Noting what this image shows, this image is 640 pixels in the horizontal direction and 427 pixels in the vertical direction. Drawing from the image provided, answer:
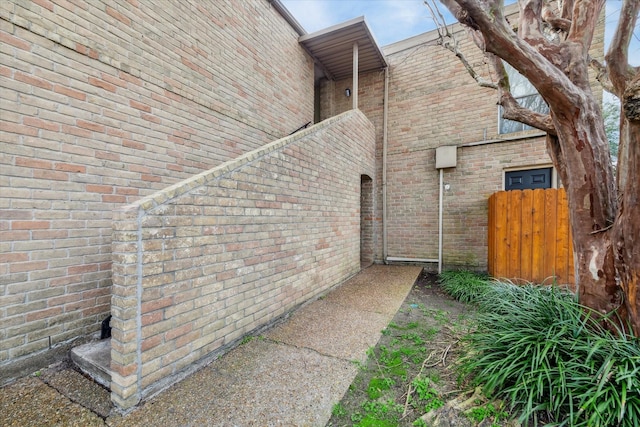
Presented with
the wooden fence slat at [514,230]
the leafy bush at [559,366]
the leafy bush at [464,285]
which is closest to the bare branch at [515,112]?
the leafy bush at [559,366]

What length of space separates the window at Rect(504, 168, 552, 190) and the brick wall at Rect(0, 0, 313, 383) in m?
5.98

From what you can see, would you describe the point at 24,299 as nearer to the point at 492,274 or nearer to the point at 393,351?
the point at 393,351

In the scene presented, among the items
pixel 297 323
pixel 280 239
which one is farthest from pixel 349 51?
pixel 297 323

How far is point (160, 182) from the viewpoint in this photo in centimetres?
326

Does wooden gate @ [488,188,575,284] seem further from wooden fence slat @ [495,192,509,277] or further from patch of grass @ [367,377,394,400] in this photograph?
patch of grass @ [367,377,394,400]

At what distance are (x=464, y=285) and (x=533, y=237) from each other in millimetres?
1365

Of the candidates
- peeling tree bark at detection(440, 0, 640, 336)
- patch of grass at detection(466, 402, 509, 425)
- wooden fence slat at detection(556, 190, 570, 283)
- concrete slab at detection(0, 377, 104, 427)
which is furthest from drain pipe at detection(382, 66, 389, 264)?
concrete slab at detection(0, 377, 104, 427)

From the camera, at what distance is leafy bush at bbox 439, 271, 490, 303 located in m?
4.33

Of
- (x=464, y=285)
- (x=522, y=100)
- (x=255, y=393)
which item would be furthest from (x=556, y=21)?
(x=255, y=393)

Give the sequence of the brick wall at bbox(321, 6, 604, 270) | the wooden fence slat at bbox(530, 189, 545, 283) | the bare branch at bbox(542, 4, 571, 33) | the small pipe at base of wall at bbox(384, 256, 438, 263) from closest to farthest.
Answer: the bare branch at bbox(542, 4, 571, 33), the wooden fence slat at bbox(530, 189, 545, 283), the brick wall at bbox(321, 6, 604, 270), the small pipe at base of wall at bbox(384, 256, 438, 263)

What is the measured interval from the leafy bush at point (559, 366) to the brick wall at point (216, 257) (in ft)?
6.90

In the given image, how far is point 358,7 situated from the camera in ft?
18.8

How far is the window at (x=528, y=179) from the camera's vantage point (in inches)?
218

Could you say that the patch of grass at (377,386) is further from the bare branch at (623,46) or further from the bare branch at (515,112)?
the bare branch at (623,46)
